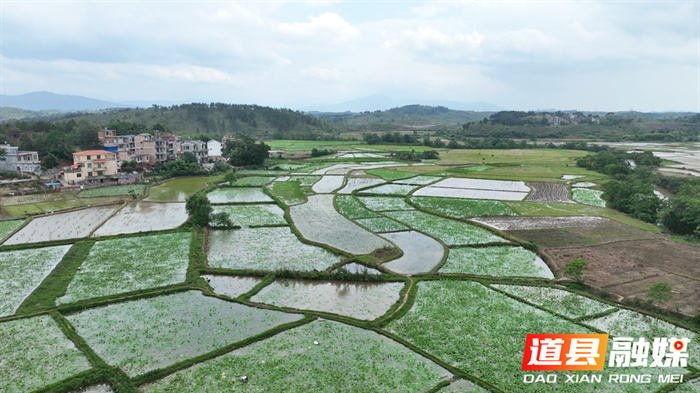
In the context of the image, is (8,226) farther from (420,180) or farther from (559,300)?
(420,180)

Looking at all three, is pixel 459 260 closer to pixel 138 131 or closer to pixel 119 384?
pixel 119 384

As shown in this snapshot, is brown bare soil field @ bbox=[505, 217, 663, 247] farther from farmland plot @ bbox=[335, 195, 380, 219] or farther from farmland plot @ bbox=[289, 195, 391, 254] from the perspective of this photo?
farmland plot @ bbox=[335, 195, 380, 219]

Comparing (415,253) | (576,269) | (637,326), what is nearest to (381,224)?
(415,253)

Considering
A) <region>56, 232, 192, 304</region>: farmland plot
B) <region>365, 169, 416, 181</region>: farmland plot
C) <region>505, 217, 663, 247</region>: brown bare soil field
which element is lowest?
<region>56, 232, 192, 304</region>: farmland plot

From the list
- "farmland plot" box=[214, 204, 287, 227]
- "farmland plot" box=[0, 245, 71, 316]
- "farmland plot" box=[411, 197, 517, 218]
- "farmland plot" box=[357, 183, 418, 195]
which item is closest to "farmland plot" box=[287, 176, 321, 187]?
"farmland plot" box=[357, 183, 418, 195]

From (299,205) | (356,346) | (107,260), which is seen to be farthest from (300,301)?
(299,205)
